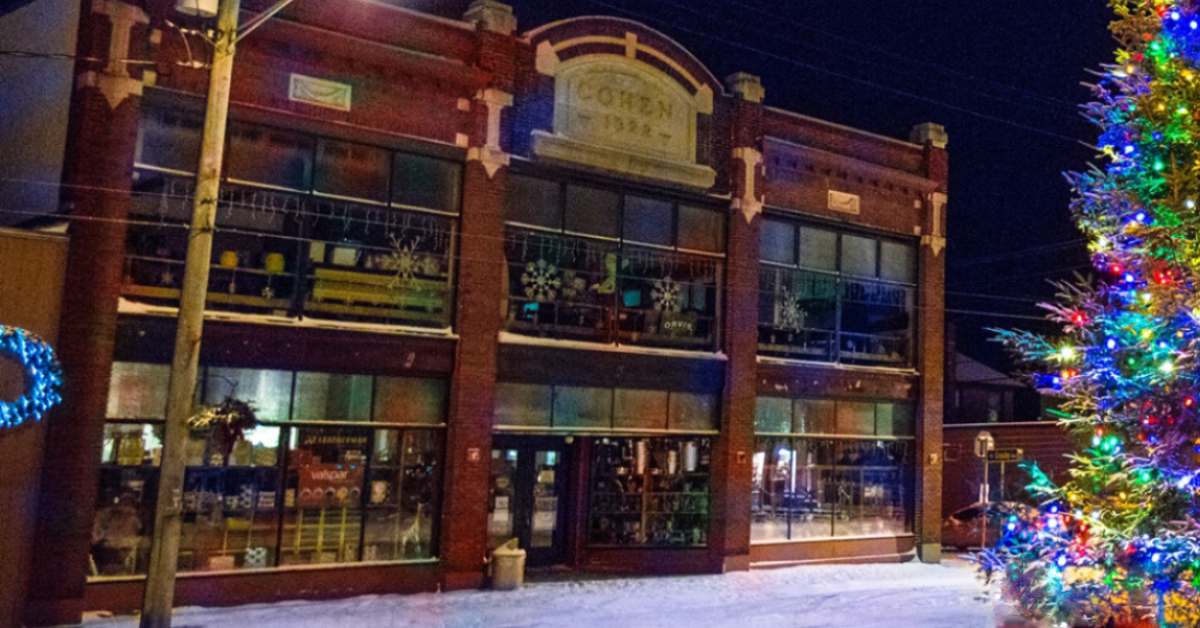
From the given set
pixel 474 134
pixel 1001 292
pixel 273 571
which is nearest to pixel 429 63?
pixel 474 134

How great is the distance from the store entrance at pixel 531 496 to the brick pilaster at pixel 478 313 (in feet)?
2.59

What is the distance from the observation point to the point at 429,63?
648 inches

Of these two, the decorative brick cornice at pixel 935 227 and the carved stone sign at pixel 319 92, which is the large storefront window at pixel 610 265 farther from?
the decorative brick cornice at pixel 935 227

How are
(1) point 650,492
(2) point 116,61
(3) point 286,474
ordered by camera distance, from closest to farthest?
1. (2) point 116,61
2. (3) point 286,474
3. (1) point 650,492

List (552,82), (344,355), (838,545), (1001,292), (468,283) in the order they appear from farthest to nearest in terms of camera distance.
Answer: (1001,292), (838,545), (552,82), (468,283), (344,355)

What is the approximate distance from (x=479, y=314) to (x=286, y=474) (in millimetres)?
4019

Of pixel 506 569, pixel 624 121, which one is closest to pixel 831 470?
pixel 506 569

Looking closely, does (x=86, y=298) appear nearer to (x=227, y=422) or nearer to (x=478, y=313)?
(x=227, y=422)

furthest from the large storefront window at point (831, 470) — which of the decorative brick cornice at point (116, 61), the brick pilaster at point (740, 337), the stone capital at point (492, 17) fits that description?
the decorative brick cornice at point (116, 61)

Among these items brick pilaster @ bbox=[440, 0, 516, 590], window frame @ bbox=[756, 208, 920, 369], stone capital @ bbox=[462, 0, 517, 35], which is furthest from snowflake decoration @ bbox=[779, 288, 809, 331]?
stone capital @ bbox=[462, 0, 517, 35]

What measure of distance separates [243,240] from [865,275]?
12959 millimetres

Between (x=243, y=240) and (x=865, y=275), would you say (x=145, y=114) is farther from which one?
(x=865, y=275)

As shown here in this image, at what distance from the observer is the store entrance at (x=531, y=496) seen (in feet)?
57.6

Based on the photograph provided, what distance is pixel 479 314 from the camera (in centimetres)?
1677
